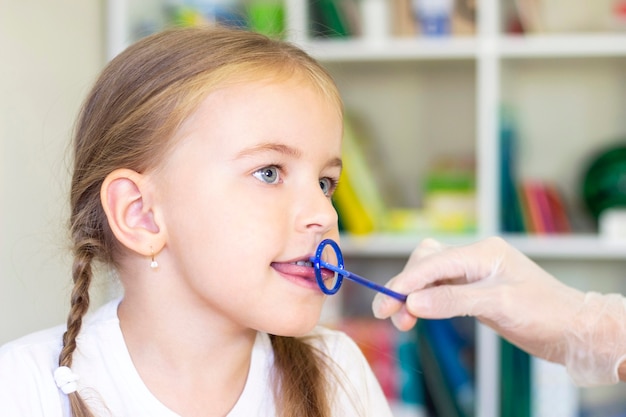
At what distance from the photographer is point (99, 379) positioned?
3.44 ft

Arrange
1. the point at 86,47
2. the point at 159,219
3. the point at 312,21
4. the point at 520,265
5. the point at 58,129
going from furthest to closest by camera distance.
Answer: the point at 312,21
the point at 86,47
the point at 58,129
the point at 520,265
the point at 159,219

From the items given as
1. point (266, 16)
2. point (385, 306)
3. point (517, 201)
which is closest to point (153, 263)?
point (385, 306)

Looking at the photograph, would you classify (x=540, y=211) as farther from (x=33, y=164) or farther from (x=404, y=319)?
(x=33, y=164)

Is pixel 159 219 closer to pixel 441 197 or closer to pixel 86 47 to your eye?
pixel 86 47

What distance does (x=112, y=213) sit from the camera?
1.06 meters

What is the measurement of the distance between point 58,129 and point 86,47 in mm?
333

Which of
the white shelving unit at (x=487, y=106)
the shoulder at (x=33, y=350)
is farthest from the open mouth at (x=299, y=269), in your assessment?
the white shelving unit at (x=487, y=106)

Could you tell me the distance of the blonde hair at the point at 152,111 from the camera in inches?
41.0

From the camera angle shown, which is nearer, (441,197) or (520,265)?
(520,265)

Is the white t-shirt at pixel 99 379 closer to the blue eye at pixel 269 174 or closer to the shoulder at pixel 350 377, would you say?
the shoulder at pixel 350 377

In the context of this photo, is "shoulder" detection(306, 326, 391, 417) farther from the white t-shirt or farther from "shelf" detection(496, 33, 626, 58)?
"shelf" detection(496, 33, 626, 58)

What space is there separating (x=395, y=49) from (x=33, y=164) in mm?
1058

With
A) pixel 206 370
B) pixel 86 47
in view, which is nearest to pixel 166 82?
pixel 206 370

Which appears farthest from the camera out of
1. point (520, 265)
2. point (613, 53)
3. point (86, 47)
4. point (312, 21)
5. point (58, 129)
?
point (312, 21)
